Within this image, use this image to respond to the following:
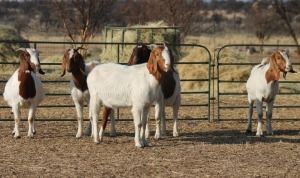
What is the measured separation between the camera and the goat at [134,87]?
1142 cm

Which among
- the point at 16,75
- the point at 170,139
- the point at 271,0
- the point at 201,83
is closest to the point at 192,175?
the point at 170,139

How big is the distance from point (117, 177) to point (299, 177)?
7.98 ft

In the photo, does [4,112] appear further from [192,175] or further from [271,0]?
[271,0]

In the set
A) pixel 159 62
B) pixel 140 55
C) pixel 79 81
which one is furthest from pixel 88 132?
pixel 159 62

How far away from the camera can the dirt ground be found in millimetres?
9609

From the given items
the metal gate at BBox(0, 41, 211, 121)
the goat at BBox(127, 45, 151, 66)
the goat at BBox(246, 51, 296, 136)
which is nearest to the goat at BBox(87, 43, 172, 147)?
the goat at BBox(127, 45, 151, 66)

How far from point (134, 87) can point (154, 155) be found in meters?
1.28

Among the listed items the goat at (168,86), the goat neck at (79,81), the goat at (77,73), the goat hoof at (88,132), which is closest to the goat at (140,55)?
the goat at (168,86)

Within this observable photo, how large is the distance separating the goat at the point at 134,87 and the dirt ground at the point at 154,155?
1.75 feet

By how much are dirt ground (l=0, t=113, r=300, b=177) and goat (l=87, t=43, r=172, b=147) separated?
0.53m

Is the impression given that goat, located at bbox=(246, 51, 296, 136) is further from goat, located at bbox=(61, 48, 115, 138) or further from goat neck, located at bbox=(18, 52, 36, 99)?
goat neck, located at bbox=(18, 52, 36, 99)

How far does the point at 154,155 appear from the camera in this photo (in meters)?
10.9

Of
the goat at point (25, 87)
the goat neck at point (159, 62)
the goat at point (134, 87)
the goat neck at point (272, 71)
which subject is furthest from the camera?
the goat neck at point (272, 71)

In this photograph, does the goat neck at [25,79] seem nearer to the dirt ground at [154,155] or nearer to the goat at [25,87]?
the goat at [25,87]
